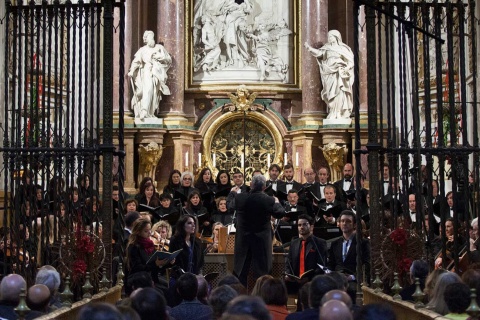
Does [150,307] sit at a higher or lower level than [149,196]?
lower

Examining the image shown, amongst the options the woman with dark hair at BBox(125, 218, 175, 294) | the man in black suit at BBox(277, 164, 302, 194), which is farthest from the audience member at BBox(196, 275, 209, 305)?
the man in black suit at BBox(277, 164, 302, 194)

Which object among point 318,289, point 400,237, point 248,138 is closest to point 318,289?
point 318,289

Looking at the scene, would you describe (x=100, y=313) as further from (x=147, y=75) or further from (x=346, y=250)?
(x=147, y=75)

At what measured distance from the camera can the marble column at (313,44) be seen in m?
18.2

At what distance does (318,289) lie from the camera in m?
6.59

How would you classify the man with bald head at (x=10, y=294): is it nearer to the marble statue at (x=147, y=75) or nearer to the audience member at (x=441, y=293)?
the audience member at (x=441, y=293)

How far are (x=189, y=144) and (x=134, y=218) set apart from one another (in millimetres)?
7597

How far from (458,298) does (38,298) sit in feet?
8.72

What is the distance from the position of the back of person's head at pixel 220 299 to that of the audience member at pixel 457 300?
1.40 metres

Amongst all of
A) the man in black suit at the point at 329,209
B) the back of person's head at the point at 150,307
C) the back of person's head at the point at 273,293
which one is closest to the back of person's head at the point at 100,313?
the back of person's head at the point at 150,307

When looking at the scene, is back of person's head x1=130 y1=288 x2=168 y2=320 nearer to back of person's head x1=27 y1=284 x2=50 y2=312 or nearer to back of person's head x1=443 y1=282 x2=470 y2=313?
back of person's head x1=27 y1=284 x2=50 y2=312

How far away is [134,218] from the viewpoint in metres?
10.8

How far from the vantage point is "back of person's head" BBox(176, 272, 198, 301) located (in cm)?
708

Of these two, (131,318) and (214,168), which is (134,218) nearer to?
(131,318)
